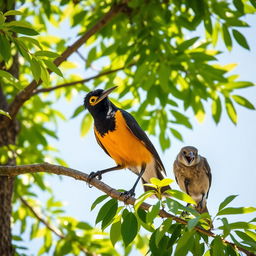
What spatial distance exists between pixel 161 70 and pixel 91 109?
1.19 metres

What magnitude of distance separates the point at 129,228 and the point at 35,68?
1645 millimetres

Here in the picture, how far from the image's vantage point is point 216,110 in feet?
25.2

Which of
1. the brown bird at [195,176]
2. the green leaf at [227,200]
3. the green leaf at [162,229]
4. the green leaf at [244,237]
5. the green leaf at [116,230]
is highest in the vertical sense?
the brown bird at [195,176]

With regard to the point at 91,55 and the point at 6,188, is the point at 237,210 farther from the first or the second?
the point at 91,55

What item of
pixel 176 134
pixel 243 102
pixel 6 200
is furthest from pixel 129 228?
pixel 243 102

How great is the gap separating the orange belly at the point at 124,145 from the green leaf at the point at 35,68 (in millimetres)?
2568

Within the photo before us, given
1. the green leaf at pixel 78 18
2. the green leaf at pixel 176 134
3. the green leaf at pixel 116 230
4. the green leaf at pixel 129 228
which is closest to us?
the green leaf at pixel 129 228

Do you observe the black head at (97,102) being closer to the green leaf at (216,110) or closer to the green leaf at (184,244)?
the green leaf at (216,110)

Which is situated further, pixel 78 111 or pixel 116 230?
pixel 78 111

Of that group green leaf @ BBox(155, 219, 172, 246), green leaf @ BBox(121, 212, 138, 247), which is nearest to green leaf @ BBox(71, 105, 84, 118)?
green leaf @ BBox(121, 212, 138, 247)

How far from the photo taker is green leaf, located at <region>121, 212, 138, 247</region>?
4172 mm

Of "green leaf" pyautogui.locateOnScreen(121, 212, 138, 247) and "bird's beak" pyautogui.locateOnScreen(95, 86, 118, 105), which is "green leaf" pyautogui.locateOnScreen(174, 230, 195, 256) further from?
"bird's beak" pyautogui.locateOnScreen(95, 86, 118, 105)

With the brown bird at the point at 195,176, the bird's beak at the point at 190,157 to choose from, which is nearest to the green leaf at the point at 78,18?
the brown bird at the point at 195,176

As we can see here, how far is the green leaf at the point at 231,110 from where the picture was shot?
24.4 ft
